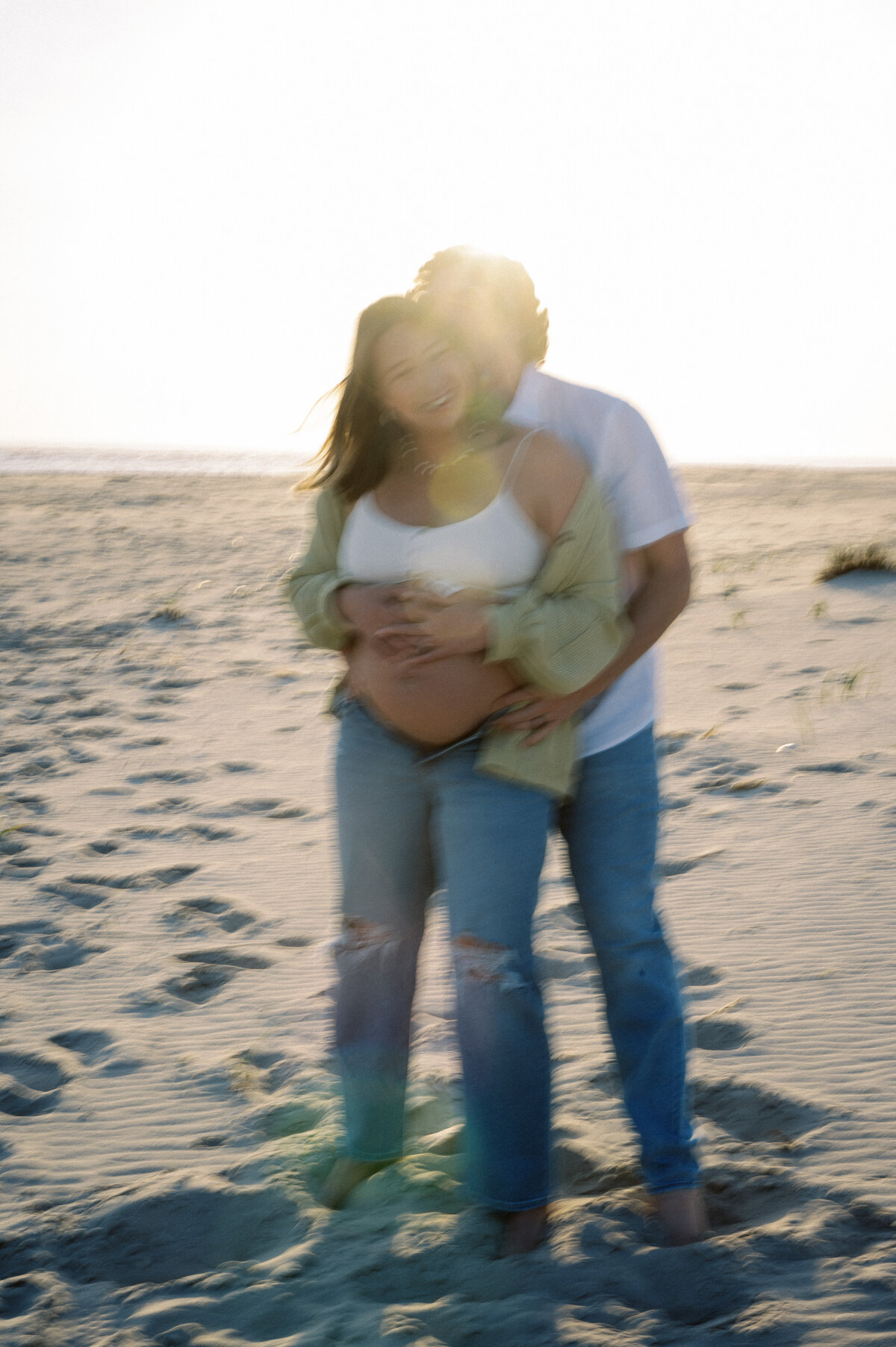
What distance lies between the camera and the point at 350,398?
2.36 m

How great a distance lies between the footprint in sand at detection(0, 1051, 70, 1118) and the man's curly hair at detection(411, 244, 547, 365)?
2.27 metres

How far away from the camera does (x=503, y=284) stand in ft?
7.61

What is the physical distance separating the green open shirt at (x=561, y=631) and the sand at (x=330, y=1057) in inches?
41.1

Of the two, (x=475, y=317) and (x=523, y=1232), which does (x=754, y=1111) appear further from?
(x=475, y=317)

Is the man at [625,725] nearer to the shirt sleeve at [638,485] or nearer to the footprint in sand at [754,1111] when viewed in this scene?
the shirt sleeve at [638,485]

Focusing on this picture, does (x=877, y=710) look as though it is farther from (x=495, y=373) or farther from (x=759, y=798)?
(x=495, y=373)

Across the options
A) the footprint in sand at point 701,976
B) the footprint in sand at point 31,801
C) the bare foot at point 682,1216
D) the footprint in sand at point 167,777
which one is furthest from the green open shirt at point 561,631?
the footprint in sand at point 167,777

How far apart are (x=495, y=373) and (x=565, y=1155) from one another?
183cm

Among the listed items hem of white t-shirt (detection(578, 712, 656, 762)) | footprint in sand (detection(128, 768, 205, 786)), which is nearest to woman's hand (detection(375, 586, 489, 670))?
hem of white t-shirt (detection(578, 712, 656, 762))

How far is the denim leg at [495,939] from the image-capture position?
2.16 m

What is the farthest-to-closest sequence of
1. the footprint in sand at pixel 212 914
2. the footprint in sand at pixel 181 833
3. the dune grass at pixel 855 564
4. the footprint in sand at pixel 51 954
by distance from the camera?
the dune grass at pixel 855 564
the footprint in sand at pixel 181 833
the footprint in sand at pixel 212 914
the footprint in sand at pixel 51 954

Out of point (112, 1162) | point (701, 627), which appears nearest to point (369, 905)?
point (112, 1162)

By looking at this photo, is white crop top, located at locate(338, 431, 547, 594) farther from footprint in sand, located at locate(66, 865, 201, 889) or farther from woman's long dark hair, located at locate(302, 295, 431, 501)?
footprint in sand, located at locate(66, 865, 201, 889)

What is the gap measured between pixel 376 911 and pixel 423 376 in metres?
1.11
